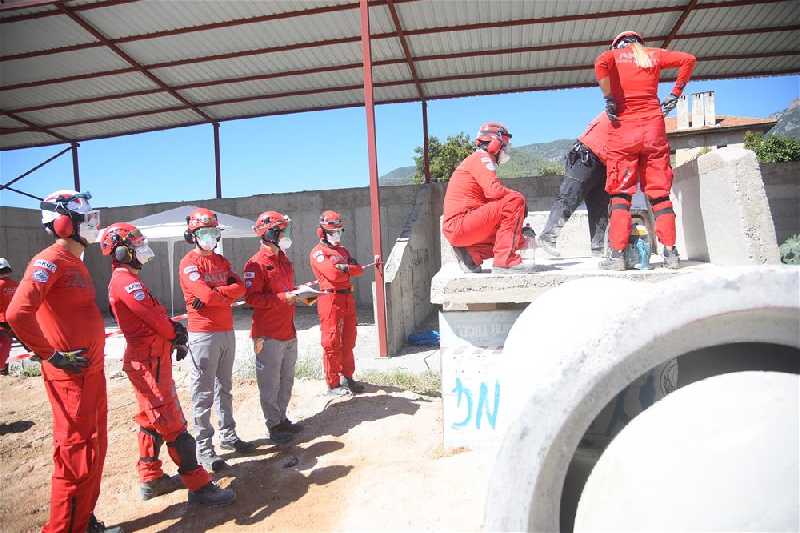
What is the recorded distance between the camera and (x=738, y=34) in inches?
369

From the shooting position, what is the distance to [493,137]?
13.0ft

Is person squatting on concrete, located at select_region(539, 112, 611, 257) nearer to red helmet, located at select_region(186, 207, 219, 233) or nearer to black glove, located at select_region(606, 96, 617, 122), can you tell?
black glove, located at select_region(606, 96, 617, 122)

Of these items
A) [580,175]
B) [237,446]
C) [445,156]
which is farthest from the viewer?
[445,156]

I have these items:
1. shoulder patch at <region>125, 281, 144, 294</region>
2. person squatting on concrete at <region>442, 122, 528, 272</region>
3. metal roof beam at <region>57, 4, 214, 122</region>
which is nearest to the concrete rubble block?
person squatting on concrete at <region>442, 122, 528, 272</region>

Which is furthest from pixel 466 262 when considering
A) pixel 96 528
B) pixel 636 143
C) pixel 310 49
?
pixel 310 49

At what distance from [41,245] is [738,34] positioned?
56.2ft

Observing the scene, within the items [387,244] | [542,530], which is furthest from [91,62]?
[542,530]

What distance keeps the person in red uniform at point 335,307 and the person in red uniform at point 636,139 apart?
122 inches

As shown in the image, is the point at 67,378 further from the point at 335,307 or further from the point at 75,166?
the point at 75,166

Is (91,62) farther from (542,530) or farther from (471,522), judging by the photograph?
(542,530)

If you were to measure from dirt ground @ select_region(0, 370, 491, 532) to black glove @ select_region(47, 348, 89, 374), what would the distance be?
4.50ft

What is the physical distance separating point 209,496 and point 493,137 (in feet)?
11.7

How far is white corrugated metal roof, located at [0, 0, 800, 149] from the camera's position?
8.30 meters

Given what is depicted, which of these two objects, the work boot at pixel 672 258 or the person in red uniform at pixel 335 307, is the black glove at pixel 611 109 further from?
the person in red uniform at pixel 335 307
